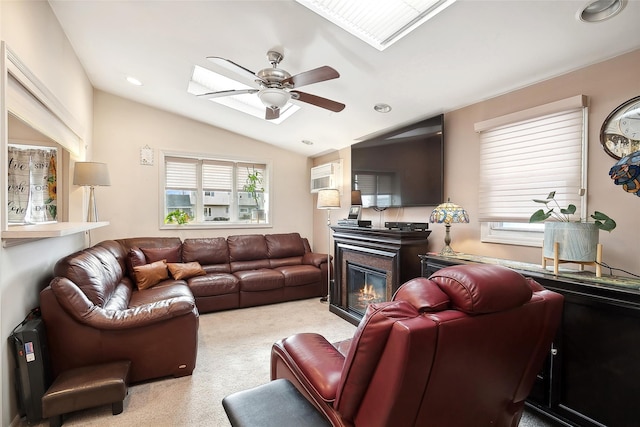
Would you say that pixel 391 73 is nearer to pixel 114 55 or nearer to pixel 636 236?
pixel 636 236

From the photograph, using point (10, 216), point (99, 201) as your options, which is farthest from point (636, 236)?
point (99, 201)

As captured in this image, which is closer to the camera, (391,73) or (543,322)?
(543,322)

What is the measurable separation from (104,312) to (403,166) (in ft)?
10.3

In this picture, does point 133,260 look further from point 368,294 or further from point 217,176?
point 368,294

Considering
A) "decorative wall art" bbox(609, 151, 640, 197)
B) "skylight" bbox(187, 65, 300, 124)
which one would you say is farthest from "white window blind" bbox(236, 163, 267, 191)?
"decorative wall art" bbox(609, 151, 640, 197)

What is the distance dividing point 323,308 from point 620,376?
3.12m

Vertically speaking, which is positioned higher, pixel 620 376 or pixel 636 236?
pixel 636 236

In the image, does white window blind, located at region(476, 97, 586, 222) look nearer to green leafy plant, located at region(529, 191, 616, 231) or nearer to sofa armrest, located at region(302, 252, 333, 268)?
green leafy plant, located at region(529, 191, 616, 231)

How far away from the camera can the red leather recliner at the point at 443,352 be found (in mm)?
963

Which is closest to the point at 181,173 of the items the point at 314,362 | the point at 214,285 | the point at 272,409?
the point at 214,285

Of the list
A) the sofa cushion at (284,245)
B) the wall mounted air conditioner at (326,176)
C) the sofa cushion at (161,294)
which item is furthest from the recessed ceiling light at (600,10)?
the sofa cushion at (284,245)

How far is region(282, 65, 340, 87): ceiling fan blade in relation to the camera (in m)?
2.05

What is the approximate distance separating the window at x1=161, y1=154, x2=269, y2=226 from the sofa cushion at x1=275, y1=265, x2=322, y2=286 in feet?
4.22

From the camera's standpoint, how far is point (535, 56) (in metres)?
2.11
